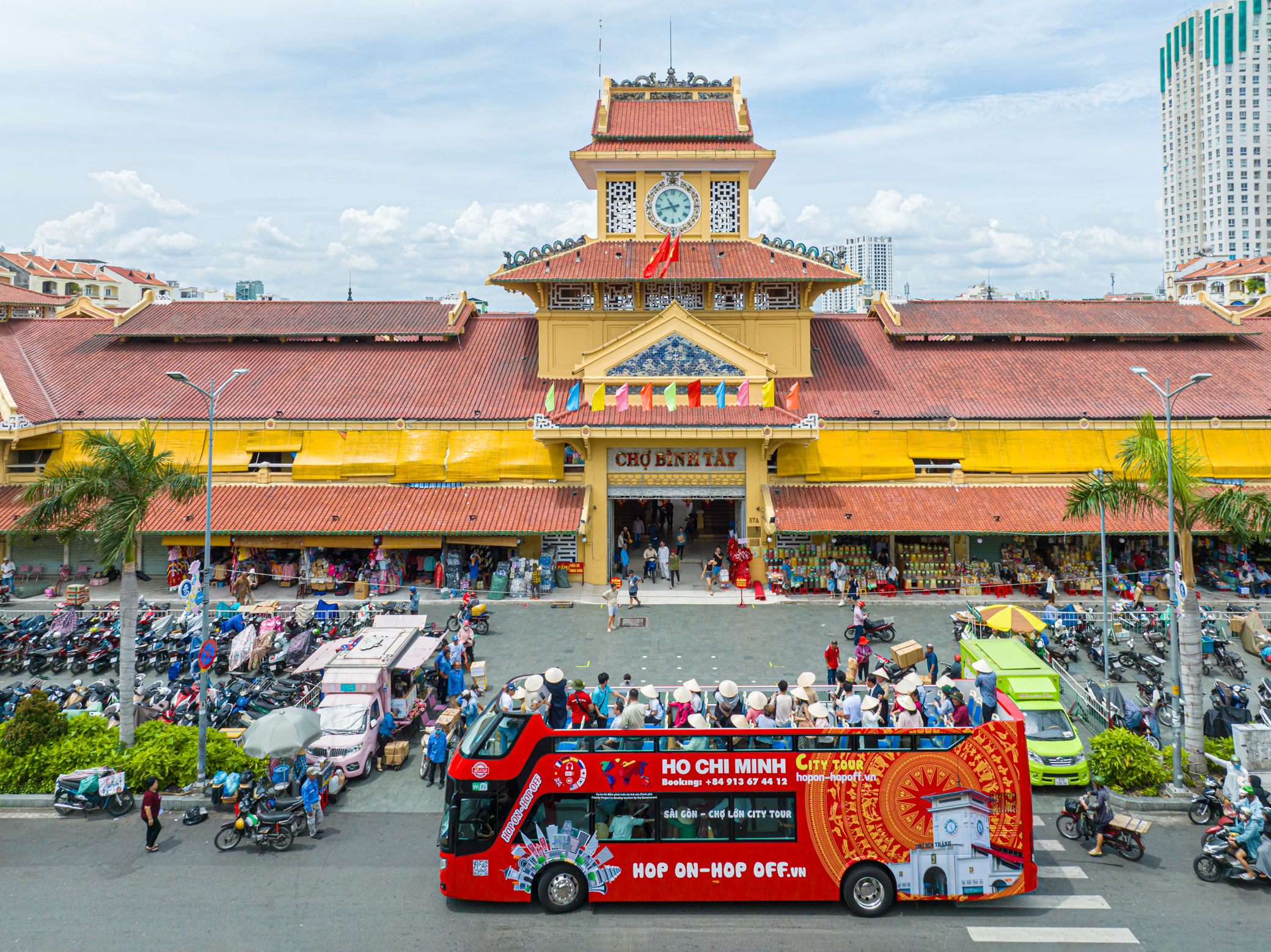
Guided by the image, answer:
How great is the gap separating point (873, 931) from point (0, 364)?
4417cm

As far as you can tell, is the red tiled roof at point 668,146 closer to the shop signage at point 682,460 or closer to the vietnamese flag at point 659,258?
the vietnamese flag at point 659,258

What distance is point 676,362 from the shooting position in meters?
38.7

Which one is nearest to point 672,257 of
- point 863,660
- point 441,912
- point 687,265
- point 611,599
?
point 687,265

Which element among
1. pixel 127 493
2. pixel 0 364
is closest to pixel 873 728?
pixel 127 493

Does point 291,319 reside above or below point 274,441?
above

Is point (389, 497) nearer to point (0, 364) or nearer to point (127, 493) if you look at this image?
point (127, 493)

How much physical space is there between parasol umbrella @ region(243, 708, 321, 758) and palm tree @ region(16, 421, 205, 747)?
4148 mm

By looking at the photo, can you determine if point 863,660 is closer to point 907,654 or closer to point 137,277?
point 907,654

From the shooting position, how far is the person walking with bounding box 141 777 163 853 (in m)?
17.9

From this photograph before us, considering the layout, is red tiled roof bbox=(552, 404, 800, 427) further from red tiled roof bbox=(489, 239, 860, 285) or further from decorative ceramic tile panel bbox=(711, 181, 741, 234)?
decorative ceramic tile panel bbox=(711, 181, 741, 234)

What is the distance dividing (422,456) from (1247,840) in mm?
31551

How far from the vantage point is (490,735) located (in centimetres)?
1561

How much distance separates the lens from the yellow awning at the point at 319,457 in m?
39.1

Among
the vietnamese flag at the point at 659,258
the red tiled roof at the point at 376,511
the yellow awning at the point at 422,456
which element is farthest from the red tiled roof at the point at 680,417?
the vietnamese flag at the point at 659,258
